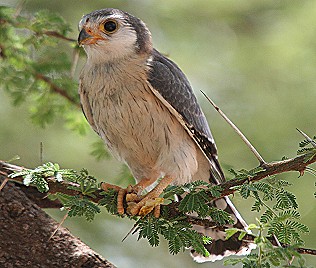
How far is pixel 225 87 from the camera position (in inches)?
301

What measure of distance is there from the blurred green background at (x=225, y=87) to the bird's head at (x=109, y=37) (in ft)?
7.53

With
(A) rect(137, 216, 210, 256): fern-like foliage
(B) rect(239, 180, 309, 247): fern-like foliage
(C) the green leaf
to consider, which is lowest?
(A) rect(137, 216, 210, 256): fern-like foliage

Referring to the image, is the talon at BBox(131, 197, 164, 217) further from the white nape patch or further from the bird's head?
the bird's head

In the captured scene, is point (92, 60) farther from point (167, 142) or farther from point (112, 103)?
point (167, 142)

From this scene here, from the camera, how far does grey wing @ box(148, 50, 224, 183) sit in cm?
436

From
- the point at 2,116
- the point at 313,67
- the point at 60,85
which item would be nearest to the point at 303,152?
the point at 60,85

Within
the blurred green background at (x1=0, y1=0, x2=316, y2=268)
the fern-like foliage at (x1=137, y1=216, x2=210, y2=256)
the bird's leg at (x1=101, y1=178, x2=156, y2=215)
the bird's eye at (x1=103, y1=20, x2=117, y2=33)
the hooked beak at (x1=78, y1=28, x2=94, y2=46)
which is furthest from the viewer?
the blurred green background at (x1=0, y1=0, x2=316, y2=268)

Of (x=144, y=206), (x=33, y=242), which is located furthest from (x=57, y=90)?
(x=33, y=242)

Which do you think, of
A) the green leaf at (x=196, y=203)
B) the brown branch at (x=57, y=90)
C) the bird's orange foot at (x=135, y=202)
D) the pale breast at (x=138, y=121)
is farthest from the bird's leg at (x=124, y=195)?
the brown branch at (x=57, y=90)

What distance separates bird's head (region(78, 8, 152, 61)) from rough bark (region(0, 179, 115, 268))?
1282 millimetres

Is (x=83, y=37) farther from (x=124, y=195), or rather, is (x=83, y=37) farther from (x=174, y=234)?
(x=174, y=234)

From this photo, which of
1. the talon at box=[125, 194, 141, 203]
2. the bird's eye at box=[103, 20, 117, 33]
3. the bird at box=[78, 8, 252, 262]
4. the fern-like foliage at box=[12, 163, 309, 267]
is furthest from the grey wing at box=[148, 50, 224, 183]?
the fern-like foliage at box=[12, 163, 309, 267]

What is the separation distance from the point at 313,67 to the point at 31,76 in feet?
10.7

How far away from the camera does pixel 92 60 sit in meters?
4.49
